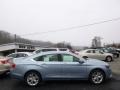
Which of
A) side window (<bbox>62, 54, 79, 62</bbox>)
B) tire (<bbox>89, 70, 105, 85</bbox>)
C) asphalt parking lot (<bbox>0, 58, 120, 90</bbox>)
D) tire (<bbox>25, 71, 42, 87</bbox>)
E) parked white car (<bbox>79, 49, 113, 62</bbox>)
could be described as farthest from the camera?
parked white car (<bbox>79, 49, 113, 62</bbox>)

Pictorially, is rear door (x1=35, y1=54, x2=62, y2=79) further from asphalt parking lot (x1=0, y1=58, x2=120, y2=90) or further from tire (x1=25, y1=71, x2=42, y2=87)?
asphalt parking lot (x1=0, y1=58, x2=120, y2=90)

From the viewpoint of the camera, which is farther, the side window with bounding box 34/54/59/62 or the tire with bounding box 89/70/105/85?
the side window with bounding box 34/54/59/62

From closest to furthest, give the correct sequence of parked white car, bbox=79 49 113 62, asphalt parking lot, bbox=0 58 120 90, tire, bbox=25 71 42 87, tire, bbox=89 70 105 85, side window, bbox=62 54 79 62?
asphalt parking lot, bbox=0 58 120 90, tire, bbox=25 71 42 87, tire, bbox=89 70 105 85, side window, bbox=62 54 79 62, parked white car, bbox=79 49 113 62

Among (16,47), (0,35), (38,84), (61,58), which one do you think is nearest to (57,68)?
(61,58)

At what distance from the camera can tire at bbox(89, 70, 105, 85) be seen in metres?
9.48

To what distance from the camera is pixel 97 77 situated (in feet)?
31.1

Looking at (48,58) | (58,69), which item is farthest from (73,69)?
(48,58)

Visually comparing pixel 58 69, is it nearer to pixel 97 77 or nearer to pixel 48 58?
pixel 48 58

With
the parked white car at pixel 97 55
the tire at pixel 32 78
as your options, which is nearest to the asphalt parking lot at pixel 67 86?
the tire at pixel 32 78

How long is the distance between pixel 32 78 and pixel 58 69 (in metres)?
1.22

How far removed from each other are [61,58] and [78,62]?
2.62ft

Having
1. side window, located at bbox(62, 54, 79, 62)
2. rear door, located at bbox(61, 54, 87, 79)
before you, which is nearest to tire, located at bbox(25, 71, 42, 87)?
rear door, located at bbox(61, 54, 87, 79)

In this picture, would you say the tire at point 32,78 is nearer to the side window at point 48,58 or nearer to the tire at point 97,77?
the side window at point 48,58

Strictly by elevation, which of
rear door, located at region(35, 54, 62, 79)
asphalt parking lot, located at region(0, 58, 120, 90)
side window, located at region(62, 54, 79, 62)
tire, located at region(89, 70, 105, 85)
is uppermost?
side window, located at region(62, 54, 79, 62)
